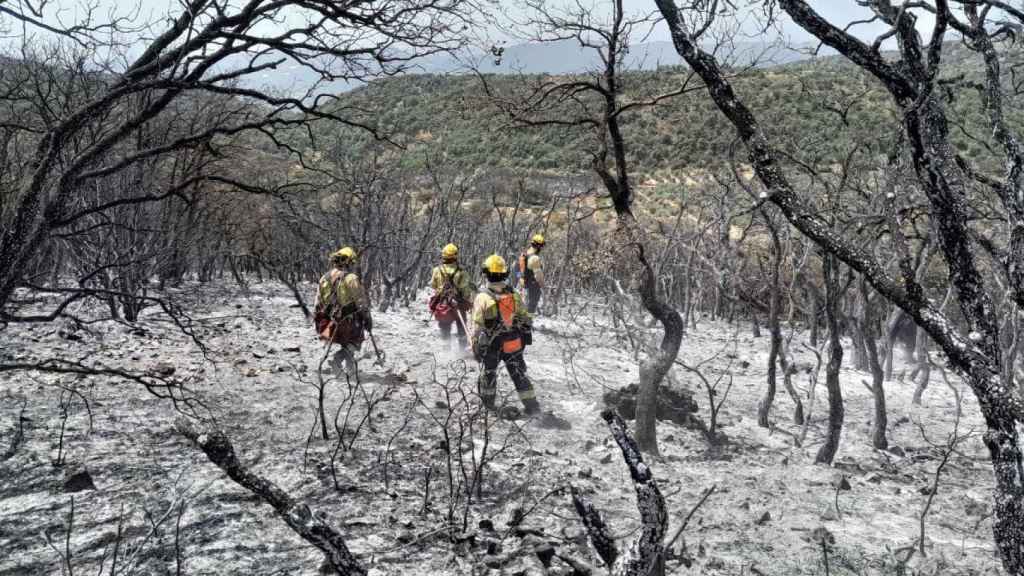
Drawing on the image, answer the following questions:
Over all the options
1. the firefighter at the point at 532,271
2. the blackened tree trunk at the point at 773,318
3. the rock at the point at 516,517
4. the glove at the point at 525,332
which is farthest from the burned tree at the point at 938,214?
the firefighter at the point at 532,271

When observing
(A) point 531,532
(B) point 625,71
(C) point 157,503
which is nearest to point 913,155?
(A) point 531,532

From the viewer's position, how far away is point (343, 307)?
6922mm

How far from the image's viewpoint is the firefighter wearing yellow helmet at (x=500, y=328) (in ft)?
20.7

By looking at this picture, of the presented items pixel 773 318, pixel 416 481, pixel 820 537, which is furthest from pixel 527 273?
pixel 820 537

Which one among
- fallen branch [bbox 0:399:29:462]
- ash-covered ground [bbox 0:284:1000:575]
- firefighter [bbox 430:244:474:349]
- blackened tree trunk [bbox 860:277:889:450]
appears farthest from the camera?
firefighter [bbox 430:244:474:349]

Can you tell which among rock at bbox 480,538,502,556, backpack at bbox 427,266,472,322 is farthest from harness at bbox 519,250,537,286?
rock at bbox 480,538,502,556

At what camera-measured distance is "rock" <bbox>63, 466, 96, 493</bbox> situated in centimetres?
412

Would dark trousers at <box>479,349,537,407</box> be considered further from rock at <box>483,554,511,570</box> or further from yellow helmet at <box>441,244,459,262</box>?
rock at <box>483,554,511,570</box>

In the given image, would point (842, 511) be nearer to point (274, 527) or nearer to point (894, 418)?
point (274, 527)

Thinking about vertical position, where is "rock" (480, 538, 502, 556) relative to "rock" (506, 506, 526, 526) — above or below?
below

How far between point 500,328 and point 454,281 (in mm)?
2508

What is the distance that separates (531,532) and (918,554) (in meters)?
2.43

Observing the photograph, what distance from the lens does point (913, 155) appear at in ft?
10.4

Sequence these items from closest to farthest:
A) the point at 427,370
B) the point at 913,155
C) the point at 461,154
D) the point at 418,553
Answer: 1. the point at 913,155
2. the point at 418,553
3. the point at 427,370
4. the point at 461,154
